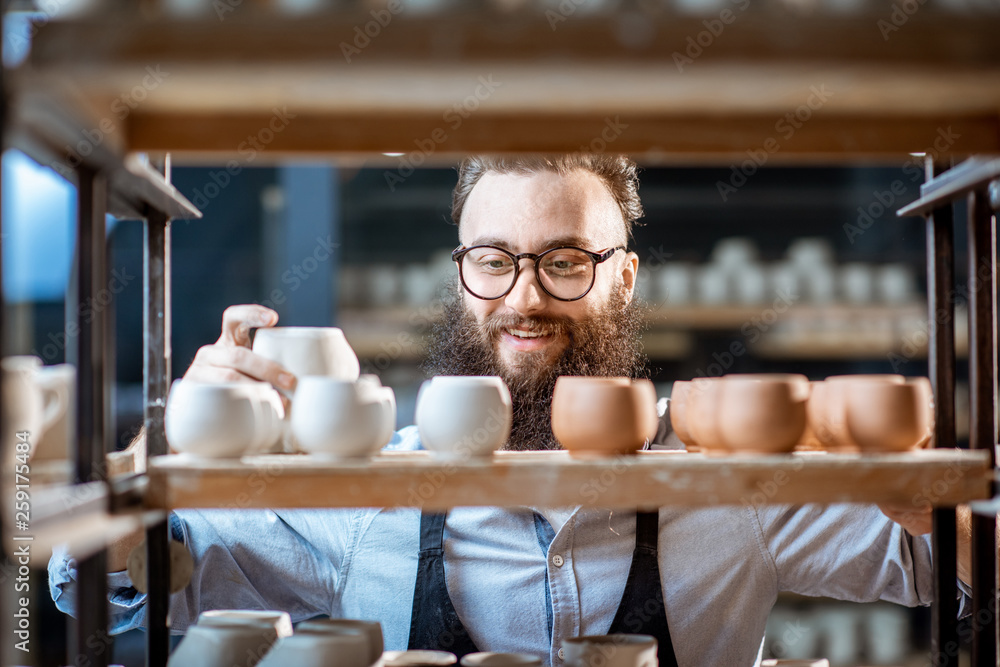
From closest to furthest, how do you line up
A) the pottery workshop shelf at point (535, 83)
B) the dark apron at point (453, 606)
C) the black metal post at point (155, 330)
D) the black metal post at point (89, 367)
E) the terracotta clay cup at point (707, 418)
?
the pottery workshop shelf at point (535, 83) < the black metal post at point (89, 367) < the terracotta clay cup at point (707, 418) < the black metal post at point (155, 330) < the dark apron at point (453, 606)

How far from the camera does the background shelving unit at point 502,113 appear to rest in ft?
2.29

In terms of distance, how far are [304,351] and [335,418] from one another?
15 cm

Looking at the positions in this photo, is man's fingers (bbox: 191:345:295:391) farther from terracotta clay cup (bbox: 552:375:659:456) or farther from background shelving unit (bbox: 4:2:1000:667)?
terracotta clay cup (bbox: 552:375:659:456)

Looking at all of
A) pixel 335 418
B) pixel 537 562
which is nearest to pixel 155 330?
pixel 335 418

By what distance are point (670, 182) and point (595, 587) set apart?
206 centimetres

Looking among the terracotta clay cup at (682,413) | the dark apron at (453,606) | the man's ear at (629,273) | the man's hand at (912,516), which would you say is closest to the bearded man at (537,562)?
the dark apron at (453,606)

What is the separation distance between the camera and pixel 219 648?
0.94 metres

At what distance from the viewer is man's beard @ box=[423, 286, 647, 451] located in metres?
1.83

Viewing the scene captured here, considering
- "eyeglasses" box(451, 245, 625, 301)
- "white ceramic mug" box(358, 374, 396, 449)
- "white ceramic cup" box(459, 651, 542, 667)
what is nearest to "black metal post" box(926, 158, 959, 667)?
"white ceramic cup" box(459, 651, 542, 667)

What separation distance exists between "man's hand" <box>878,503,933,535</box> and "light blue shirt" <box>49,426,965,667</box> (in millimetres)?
380

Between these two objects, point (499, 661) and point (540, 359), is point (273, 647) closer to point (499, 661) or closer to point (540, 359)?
point (499, 661)

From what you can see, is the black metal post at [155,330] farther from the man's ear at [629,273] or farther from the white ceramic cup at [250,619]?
the man's ear at [629,273]

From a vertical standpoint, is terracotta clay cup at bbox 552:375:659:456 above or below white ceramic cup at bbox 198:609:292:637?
above

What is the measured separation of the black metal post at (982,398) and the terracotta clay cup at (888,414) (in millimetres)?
99
